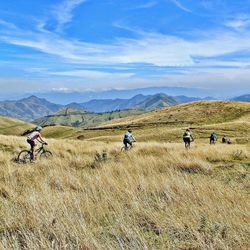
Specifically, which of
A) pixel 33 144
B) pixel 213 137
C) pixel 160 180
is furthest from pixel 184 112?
pixel 160 180

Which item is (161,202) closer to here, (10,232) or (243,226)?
(243,226)

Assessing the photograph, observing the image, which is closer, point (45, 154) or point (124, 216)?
point (124, 216)

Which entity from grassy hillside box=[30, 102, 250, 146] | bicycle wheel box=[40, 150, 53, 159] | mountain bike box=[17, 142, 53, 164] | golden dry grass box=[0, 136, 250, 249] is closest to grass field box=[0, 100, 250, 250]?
golden dry grass box=[0, 136, 250, 249]

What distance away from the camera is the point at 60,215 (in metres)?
6.36

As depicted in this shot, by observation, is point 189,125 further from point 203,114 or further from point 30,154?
point 30,154

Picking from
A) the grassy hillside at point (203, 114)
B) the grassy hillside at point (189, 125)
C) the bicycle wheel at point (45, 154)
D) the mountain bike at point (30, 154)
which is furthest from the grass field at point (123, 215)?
the grassy hillside at point (203, 114)

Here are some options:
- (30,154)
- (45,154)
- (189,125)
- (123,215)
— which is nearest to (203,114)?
(189,125)

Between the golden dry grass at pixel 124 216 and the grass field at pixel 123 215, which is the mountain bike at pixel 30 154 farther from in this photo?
the golden dry grass at pixel 124 216

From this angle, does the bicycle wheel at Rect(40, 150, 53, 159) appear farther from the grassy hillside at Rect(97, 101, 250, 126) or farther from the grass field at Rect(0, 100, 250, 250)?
the grassy hillside at Rect(97, 101, 250, 126)

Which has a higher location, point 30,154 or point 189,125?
point 30,154

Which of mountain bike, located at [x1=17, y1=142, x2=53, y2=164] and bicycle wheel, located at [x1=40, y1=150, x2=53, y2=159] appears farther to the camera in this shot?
bicycle wheel, located at [x1=40, y1=150, x2=53, y2=159]

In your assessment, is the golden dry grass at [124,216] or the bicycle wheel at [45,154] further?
the bicycle wheel at [45,154]

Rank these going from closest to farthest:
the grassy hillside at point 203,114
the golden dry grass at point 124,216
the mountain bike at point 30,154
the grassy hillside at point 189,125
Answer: the golden dry grass at point 124,216 < the mountain bike at point 30,154 < the grassy hillside at point 189,125 < the grassy hillside at point 203,114

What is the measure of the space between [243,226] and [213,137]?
1732 inches
